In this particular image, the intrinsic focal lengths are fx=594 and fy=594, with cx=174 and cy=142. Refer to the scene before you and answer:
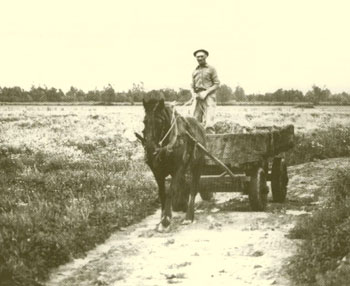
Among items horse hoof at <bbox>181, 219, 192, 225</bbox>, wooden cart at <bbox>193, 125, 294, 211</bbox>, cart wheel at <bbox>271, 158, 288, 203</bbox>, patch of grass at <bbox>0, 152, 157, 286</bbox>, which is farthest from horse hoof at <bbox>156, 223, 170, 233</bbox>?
cart wheel at <bbox>271, 158, 288, 203</bbox>

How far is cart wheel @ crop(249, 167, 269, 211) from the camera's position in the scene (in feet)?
40.0

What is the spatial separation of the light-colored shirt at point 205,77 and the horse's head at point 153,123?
2.95 m

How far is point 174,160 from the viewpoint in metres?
10.8

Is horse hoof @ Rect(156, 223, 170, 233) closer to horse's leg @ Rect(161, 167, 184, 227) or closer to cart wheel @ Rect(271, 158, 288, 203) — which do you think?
horse's leg @ Rect(161, 167, 184, 227)

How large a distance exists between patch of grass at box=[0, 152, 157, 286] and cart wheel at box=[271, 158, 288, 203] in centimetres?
277

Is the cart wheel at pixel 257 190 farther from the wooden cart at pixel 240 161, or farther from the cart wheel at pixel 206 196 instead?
the cart wheel at pixel 206 196

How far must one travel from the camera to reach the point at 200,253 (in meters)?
9.02

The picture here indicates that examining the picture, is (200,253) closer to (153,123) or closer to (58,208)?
(153,123)

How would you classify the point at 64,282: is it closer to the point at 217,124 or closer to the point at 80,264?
the point at 80,264

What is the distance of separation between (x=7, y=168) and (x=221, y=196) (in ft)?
19.5

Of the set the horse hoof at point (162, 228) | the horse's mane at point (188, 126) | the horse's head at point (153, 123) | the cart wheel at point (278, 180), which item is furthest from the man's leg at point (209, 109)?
the horse hoof at point (162, 228)

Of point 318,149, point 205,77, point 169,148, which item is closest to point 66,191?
point 169,148

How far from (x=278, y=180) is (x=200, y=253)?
500 centimetres

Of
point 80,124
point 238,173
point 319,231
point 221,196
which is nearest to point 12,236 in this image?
point 319,231
